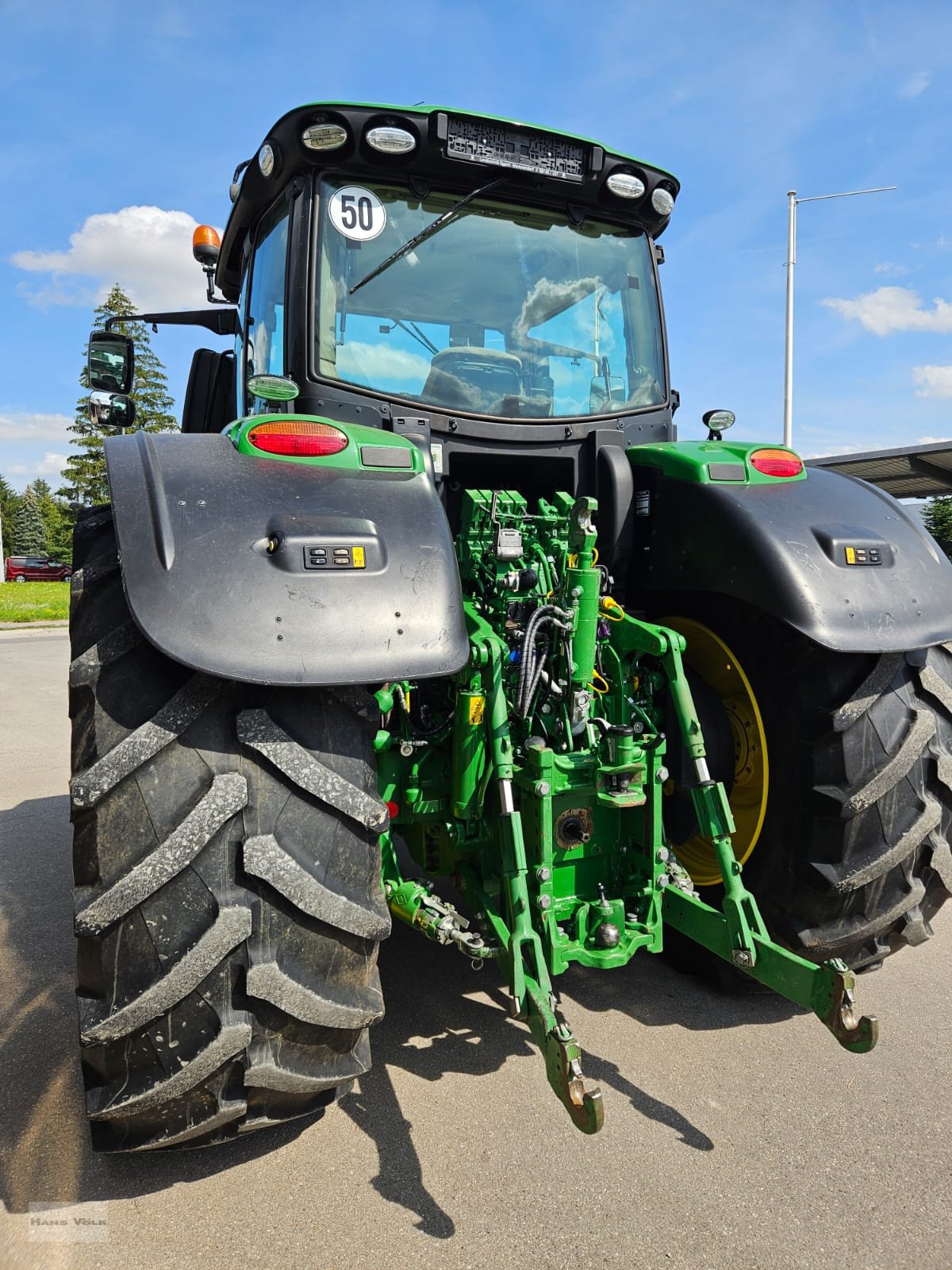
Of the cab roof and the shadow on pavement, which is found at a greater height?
the cab roof

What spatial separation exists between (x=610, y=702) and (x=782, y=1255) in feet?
4.54

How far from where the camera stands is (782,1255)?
176 centimetres

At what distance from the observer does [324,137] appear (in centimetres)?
262

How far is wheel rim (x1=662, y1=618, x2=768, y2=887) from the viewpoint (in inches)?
103

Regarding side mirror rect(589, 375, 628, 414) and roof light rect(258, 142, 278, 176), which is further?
side mirror rect(589, 375, 628, 414)

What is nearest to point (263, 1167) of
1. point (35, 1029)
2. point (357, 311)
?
point (35, 1029)

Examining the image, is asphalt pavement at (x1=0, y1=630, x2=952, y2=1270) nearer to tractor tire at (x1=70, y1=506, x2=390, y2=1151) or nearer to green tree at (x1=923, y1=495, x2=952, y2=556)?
tractor tire at (x1=70, y1=506, x2=390, y2=1151)

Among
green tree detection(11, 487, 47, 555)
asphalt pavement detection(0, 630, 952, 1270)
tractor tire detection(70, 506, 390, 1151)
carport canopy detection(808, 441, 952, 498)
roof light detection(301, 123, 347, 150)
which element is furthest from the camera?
green tree detection(11, 487, 47, 555)

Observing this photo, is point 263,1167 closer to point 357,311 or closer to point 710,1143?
point 710,1143

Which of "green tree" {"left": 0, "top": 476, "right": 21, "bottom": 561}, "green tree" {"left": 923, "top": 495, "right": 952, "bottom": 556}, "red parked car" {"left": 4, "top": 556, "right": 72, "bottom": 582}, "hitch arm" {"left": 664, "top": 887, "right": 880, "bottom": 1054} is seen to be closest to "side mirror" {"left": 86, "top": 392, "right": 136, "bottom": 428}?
"hitch arm" {"left": 664, "top": 887, "right": 880, "bottom": 1054}

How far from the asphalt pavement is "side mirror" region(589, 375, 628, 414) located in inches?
82.3

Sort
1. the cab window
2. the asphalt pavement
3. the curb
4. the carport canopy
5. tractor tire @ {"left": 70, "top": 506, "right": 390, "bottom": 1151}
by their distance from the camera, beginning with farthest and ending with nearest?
the curb < the carport canopy < the cab window < the asphalt pavement < tractor tire @ {"left": 70, "top": 506, "right": 390, "bottom": 1151}

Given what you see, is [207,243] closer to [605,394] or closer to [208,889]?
[605,394]

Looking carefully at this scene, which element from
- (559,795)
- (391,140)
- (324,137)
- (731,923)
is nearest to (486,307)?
(391,140)
